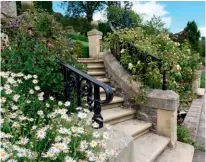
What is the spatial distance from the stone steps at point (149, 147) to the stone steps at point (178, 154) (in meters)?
0.09

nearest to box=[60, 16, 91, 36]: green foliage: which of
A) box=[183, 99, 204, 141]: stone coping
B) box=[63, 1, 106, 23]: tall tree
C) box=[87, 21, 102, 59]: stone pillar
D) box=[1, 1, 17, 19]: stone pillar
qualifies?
box=[63, 1, 106, 23]: tall tree

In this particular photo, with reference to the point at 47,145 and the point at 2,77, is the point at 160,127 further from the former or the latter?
the point at 2,77

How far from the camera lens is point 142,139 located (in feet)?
9.82

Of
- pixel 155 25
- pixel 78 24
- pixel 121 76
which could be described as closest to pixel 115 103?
pixel 121 76

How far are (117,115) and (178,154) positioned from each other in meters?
1.02

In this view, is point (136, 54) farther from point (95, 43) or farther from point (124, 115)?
point (95, 43)

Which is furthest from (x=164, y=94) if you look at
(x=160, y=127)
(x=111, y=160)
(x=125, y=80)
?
(x=111, y=160)

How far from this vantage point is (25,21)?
2984 mm

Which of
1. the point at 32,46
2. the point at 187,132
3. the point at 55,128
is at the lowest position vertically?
the point at 187,132

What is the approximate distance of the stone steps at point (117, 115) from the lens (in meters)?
3.01

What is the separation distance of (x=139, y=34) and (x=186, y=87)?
8.21 ft

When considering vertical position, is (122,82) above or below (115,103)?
above

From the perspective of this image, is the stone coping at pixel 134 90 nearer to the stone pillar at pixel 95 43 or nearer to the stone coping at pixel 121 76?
the stone coping at pixel 121 76

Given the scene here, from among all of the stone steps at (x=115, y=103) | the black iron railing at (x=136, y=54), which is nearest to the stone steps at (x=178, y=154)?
the black iron railing at (x=136, y=54)
